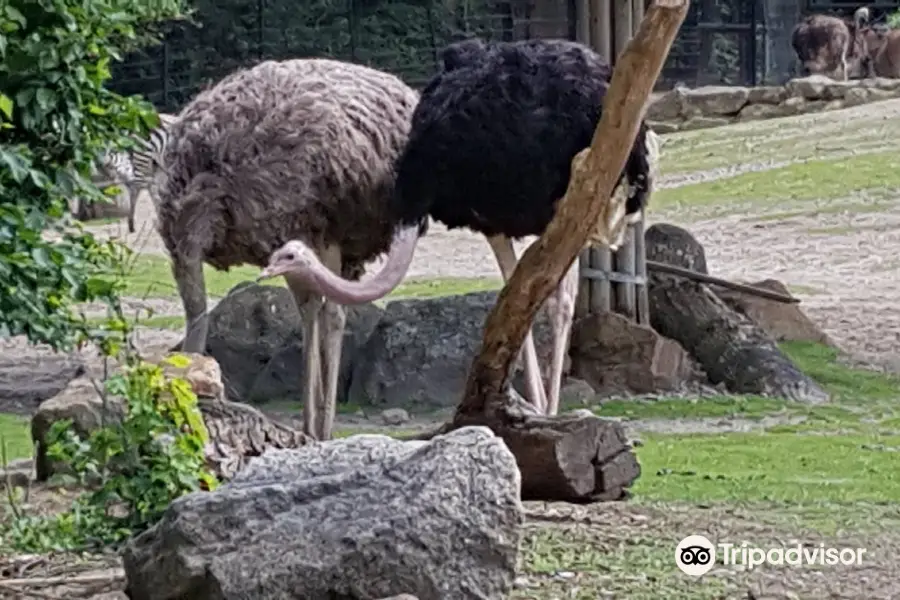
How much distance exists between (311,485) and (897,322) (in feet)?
28.8

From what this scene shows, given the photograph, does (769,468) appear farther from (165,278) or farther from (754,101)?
(754,101)

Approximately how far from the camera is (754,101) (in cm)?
2398

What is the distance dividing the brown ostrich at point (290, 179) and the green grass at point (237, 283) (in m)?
5.35

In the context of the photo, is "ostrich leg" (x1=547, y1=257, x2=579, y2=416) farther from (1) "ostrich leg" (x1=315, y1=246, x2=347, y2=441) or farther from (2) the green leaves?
(2) the green leaves

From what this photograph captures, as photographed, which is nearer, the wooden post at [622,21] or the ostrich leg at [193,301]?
the ostrich leg at [193,301]

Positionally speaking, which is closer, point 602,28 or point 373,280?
point 373,280

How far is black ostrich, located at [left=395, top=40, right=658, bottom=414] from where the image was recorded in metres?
7.76

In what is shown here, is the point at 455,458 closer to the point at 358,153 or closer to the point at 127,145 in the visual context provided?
the point at 127,145

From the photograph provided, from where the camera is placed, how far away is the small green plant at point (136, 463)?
17.4 feet

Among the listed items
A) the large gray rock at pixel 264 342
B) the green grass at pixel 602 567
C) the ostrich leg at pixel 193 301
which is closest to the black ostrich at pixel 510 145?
the ostrich leg at pixel 193 301

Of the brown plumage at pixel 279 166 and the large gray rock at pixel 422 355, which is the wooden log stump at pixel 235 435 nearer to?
the brown plumage at pixel 279 166

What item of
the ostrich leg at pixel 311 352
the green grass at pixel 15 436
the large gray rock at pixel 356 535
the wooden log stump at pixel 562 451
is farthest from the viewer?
the ostrich leg at pixel 311 352

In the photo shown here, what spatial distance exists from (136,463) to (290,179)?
110 inches

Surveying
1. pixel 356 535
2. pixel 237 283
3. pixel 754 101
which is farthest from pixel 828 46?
pixel 356 535
